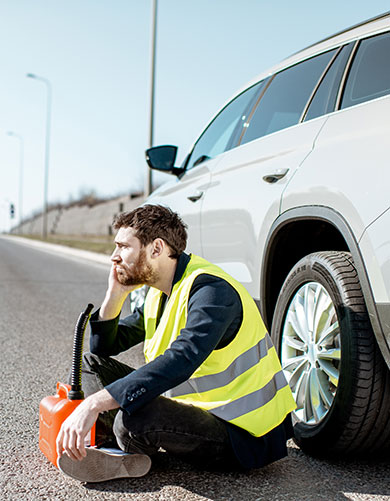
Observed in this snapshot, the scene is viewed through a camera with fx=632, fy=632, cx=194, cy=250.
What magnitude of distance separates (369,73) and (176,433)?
1.83 metres

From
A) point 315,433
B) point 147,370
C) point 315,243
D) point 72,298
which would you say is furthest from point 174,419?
point 72,298

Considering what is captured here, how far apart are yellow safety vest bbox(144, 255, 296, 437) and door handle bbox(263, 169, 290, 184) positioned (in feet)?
2.40

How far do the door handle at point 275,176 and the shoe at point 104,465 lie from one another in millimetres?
1459

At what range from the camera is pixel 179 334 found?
8.26 feet

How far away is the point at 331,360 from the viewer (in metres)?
2.72

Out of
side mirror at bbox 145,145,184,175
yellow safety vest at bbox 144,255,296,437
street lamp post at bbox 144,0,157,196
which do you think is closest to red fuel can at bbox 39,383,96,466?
yellow safety vest at bbox 144,255,296,437

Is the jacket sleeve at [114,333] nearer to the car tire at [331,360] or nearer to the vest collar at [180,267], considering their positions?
the vest collar at [180,267]

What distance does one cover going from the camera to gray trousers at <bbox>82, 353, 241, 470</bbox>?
2.35 metres

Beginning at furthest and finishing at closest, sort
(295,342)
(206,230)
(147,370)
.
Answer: (206,230), (295,342), (147,370)

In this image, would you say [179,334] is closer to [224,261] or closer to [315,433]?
[315,433]

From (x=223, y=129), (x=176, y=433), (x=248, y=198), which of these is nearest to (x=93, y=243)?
(x=223, y=129)

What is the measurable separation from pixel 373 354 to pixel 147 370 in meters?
0.89

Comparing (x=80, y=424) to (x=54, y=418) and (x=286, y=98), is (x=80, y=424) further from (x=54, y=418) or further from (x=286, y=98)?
(x=286, y=98)

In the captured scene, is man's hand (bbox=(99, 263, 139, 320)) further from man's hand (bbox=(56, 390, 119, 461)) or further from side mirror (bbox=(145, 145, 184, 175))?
side mirror (bbox=(145, 145, 184, 175))
